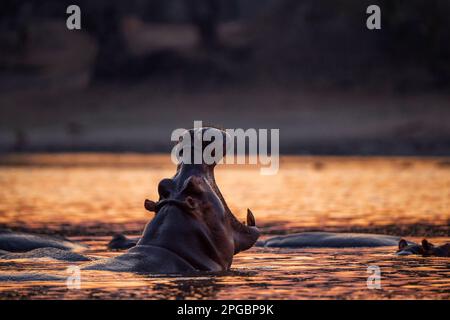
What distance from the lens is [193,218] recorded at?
902 cm

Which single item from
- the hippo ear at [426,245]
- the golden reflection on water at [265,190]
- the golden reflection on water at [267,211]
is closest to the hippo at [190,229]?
the golden reflection on water at [267,211]

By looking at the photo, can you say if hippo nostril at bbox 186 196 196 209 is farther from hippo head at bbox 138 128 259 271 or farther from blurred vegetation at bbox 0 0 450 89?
blurred vegetation at bbox 0 0 450 89

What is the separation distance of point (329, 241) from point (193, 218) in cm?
377

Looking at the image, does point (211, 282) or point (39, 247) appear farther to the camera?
point (39, 247)

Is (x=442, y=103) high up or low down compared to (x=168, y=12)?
down

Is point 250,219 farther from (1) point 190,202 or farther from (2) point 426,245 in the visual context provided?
(2) point 426,245

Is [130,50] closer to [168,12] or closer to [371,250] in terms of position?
[168,12]

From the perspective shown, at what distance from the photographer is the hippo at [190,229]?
9.00 meters

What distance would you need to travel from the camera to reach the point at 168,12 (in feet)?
179

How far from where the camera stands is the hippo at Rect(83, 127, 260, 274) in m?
9.00

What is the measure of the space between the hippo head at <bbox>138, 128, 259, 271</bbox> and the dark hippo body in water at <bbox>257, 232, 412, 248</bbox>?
10.9 feet

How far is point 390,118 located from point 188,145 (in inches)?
1119
